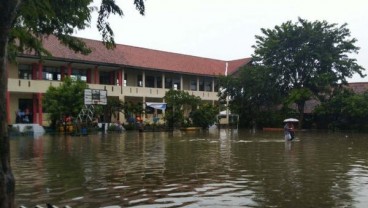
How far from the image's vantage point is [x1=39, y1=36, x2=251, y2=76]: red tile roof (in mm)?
41894

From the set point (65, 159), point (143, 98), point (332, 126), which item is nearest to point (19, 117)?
point (143, 98)

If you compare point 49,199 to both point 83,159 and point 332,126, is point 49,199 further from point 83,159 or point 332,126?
point 332,126

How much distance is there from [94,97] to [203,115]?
13.5m

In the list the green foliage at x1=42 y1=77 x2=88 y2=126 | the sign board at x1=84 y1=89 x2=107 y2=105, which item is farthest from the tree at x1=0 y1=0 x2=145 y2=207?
the green foliage at x1=42 y1=77 x2=88 y2=126

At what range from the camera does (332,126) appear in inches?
1781

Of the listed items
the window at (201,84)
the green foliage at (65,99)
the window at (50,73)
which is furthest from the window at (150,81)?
the green foliage at (65,99)

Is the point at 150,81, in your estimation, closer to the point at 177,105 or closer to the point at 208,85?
the point at 177,105

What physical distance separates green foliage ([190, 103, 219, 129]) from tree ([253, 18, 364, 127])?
289 inches

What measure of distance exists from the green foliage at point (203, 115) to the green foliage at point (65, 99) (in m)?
13.4

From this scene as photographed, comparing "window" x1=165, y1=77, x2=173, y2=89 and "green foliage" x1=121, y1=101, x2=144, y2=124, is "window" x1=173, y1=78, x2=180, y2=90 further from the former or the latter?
"green foliage" x1=121, y1=101, x2=144, y2=124

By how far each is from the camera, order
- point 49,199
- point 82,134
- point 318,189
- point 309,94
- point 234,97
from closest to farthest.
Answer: point 49,199, point 318,189, point 82,134, point 309,94, point 234,97

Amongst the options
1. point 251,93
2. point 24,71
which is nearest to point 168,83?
point 251,93

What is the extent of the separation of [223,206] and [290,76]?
4083 centimetres

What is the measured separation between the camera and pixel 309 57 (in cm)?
4469
